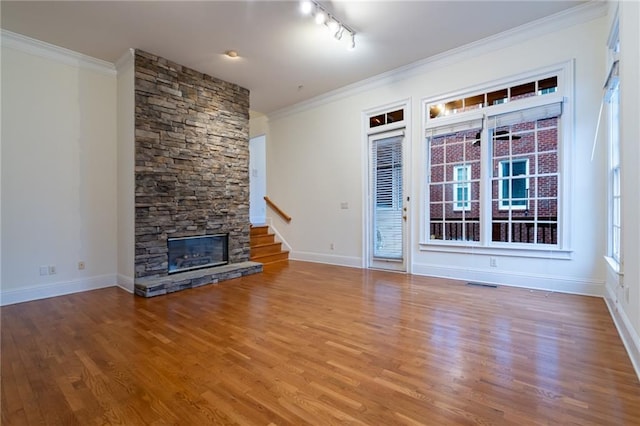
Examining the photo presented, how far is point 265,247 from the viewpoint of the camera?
6.23 metres

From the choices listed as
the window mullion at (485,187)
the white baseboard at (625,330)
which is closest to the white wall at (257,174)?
the window mullion at (485,187)

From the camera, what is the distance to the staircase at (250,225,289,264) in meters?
6.01

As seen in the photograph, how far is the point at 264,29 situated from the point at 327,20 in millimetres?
791

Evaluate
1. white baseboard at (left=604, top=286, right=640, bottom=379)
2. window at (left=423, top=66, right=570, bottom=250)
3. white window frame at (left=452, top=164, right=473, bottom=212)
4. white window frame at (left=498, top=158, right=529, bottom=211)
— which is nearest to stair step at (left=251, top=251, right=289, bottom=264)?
window at (left=423, top=66, right=570, bottom=250)

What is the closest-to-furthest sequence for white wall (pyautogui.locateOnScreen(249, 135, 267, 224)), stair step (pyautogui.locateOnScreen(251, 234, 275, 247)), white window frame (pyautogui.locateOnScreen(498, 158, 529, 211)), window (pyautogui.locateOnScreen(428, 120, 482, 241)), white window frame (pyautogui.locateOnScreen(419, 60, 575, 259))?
white window frame (pyautogui.locateOnScreen(419, 60, 575, 259))
white window frame (pyautogui.locateOnScreen(498, 158, 529, 211))
window (pyautogui.locateOnScreen(428, 120, 482, 241))
stair step (pyautogui.locateOnScreen(251, 234, 275, 247))
white wall (pyautogui.locateOnScreen(249, 135, 267, 224))

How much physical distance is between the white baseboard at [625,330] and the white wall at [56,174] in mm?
5606

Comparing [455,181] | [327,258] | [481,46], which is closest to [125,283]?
[327,258]

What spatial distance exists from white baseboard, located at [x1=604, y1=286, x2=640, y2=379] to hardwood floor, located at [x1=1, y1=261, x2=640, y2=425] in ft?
0.19

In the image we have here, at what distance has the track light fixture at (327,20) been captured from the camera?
322 centimetres

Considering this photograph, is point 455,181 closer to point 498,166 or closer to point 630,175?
point 498,166

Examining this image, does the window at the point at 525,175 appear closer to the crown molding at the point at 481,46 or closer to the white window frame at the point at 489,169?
the white window frame at the point at 489,169

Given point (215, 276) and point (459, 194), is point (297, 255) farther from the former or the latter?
point (459, 194)

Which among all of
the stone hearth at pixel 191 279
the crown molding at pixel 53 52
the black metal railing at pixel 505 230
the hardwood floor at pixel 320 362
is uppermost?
the crown molding at pixel 53 52

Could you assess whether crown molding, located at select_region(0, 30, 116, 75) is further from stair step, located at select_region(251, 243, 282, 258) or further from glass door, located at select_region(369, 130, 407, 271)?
glass door, located at select_region(369, 130, 407, 271)
